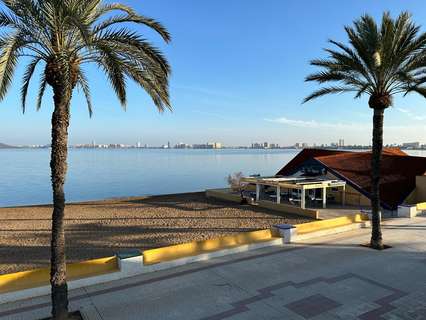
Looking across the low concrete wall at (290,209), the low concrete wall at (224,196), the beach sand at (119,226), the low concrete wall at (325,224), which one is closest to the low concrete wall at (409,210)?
the low concrete wall at (325,224)

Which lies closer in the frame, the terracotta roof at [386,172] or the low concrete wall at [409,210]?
the low concrete wall at [409,210]

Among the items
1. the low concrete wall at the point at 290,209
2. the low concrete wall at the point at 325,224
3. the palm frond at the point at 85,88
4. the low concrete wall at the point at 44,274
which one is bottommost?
the low concrete wall at the point at 290,209

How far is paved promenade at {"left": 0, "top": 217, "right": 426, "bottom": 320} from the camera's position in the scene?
757 cm

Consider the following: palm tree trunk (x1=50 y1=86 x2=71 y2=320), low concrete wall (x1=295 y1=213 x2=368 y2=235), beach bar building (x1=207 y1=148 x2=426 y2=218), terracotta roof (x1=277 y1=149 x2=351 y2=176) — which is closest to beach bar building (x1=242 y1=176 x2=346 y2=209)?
beach bar building (x1=207 y1=148 x2=426 y2=218)

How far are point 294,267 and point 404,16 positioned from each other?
31.4 feet

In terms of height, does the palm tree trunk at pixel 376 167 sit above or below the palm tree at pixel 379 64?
below

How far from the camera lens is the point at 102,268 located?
9.70 m

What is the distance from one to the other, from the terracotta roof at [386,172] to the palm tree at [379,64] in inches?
485

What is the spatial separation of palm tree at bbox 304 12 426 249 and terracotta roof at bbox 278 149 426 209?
12328mm

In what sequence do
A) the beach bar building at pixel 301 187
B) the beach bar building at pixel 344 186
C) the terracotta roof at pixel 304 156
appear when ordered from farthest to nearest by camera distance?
the terracotta roof at pixel 304 156
the beach bar building at pixel 301 187
the beach bar building at pixel 344 186

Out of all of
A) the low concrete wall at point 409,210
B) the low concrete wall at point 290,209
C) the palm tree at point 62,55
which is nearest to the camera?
the palm tree at point 62,55

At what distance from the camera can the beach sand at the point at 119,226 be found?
14.4 meters

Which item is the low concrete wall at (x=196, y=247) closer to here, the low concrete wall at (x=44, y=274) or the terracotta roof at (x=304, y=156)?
the low concrete wall at (x=44, y=274)

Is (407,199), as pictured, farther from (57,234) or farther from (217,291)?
(57,234)
